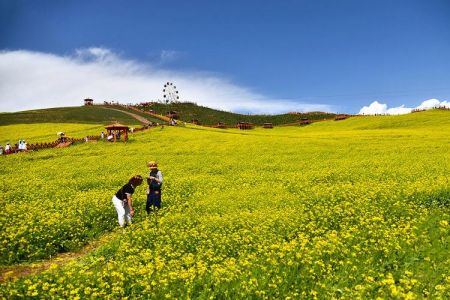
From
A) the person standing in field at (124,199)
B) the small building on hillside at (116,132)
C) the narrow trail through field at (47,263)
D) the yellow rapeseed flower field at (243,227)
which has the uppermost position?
the small building on hillside at (116,132)

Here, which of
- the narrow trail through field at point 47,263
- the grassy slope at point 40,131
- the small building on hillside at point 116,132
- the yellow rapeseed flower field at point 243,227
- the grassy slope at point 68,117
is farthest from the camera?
the grassy slope at point 68,117

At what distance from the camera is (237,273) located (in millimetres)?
11703

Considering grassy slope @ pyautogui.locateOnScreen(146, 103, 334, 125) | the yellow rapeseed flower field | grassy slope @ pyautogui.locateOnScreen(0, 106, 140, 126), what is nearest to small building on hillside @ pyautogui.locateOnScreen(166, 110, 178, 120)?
grassy slope @ pyautogui.locateOnScreen(146, 103, 334, 125)

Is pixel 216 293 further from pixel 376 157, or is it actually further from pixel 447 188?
pixel 376 157

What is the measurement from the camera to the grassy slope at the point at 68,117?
8150cm

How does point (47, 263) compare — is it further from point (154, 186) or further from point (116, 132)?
point (116, 132)

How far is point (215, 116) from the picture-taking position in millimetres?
106562

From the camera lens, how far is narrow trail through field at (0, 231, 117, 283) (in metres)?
13.5

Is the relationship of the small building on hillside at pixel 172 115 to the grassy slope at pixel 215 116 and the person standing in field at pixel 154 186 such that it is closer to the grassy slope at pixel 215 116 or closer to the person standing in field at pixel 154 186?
the grassy slope at pixel 215 116

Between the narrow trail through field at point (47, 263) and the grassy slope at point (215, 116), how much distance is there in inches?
3144

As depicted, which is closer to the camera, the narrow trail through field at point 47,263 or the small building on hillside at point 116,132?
the narrow trail through field at point 47,263

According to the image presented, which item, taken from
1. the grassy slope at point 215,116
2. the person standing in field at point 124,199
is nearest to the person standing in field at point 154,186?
the person standing in field at point 124,199

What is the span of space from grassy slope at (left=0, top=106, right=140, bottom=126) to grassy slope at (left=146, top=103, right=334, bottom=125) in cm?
1770

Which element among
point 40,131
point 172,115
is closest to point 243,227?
point 40,131
